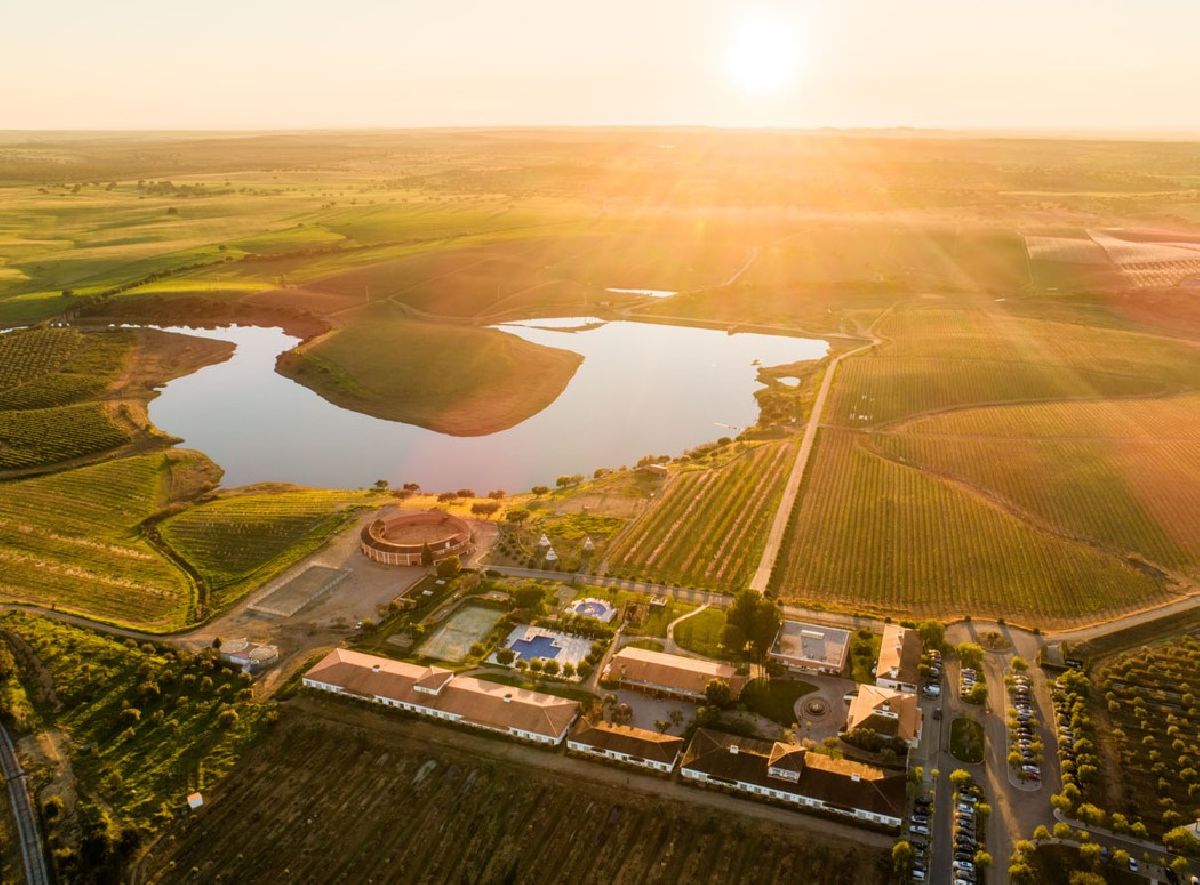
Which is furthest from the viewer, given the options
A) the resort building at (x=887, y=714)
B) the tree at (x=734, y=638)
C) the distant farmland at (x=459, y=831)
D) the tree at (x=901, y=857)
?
the tree at (x=734, y=638)

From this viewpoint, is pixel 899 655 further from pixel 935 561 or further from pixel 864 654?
pixel 935 561

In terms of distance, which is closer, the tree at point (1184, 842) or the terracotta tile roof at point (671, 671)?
the tree at point (1184, 842)

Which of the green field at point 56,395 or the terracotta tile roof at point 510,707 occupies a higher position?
the green field at point 56,395

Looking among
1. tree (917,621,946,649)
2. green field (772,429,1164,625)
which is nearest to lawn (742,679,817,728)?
tree (917,621,946,649)

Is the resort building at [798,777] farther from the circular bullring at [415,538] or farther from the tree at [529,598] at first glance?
the circular bullring at [415,538]

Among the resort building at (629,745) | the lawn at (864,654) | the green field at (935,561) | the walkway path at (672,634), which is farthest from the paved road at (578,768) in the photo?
the green field at (935,561)

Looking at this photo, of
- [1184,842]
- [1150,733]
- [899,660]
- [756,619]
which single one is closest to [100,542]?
[756,619]
